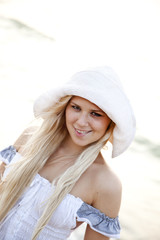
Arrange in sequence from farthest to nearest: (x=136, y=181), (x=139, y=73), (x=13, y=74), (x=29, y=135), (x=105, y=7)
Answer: (x=105, y=7) < (x=139, y=73) < (x=13, y=74) < (x=136, y=181) < (x=29, y=135)

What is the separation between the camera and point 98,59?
6922 millimetres

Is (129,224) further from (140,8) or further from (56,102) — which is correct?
(140,8)

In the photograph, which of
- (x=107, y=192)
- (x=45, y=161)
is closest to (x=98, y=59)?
Result: (x=45, y=161)

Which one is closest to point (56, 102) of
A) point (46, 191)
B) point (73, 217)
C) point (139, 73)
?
point (46, 191)

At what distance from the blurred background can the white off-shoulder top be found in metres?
2.02

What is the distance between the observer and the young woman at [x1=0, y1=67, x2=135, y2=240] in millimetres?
2346

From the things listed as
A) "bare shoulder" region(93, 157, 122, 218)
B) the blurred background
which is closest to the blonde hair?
"bare shoulder" region(93, 157, 122, 218)

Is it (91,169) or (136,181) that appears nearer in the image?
(91,169)

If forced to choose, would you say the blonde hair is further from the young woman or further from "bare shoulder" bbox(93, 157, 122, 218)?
"bare shoulder" bbox(93, 157, 122, 218)

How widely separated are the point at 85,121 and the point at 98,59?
4721mm

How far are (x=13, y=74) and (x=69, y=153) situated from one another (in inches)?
169

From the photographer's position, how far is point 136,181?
17.0 ft

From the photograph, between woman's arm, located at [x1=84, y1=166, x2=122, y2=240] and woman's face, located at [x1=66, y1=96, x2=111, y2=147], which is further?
woman's arm, located at [x1=84, y1=166, x2=122, y2=240]

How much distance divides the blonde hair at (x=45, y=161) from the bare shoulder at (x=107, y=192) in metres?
0.12
